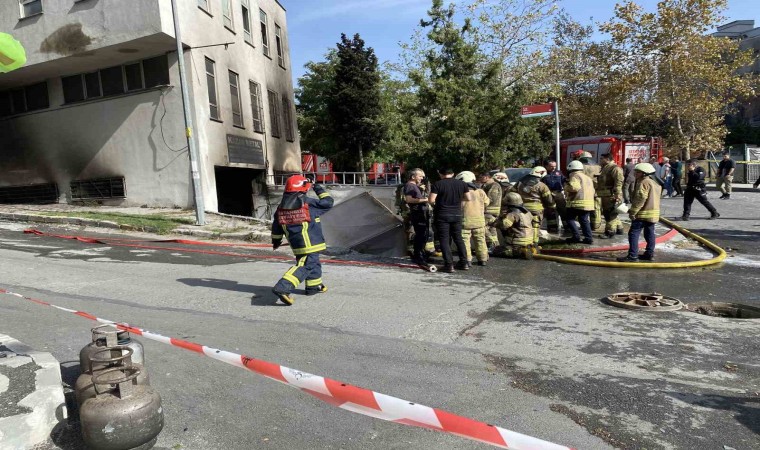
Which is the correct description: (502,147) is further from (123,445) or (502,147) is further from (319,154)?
(319,154)

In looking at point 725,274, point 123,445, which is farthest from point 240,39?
point 123,445

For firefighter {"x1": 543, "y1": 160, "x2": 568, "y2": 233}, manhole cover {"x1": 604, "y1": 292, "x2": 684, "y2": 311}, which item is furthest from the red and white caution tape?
firefighter {"x1": 543, "y1": 160, "x2": 568, "y2": 233}

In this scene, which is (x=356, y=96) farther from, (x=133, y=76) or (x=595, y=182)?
(x=595, y=182)

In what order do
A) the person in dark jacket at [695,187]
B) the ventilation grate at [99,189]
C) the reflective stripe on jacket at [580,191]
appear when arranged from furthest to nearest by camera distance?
1. the ventilation grate at [99,189]
2. the person in dark jacket at [695,187]
3. the reflective stripe on jacket at [580,191]

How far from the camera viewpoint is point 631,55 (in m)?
25.9

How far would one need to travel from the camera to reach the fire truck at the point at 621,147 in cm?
2475

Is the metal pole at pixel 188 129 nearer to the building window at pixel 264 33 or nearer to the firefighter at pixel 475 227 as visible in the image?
the firefighter at pixel 475 227

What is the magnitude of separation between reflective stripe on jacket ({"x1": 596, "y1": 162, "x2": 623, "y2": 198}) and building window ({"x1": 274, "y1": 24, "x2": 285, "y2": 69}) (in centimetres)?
1700

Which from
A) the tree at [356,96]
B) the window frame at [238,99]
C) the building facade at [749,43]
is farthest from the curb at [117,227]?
the building facade at [749,43]

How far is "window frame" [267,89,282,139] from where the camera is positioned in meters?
21.4

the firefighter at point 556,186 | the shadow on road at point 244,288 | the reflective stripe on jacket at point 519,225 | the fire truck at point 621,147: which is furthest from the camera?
the fire truck at point 621,147

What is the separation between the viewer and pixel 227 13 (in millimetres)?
18125

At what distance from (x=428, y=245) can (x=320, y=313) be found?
4313mm

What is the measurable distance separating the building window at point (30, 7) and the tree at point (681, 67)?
25.2 m
